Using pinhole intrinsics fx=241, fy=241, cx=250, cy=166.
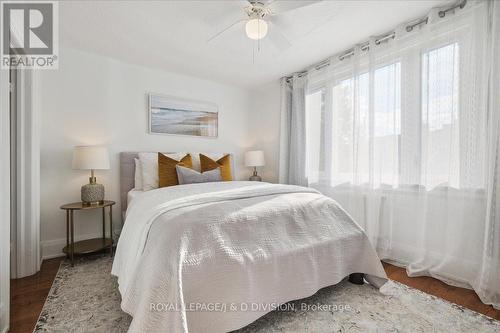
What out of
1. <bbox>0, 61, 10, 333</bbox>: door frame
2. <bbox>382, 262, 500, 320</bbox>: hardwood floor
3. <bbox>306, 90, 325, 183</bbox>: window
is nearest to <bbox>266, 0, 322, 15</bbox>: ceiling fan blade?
<bbox>306, 90, 325, 183</bbox>: window

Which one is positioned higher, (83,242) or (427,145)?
(427,145)

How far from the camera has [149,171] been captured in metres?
2.92

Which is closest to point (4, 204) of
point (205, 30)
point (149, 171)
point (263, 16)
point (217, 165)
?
point (149, 171)

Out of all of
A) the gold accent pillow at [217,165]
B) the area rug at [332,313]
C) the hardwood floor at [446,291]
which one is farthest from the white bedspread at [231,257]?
the gold accent pillow at [217,165]

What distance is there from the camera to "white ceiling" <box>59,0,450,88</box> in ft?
6.63

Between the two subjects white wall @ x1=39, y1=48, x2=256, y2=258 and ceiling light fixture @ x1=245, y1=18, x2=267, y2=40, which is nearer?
ceiling light fixture @ x1=245, y1=18, x2=267, y2=40

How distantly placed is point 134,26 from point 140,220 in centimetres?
188

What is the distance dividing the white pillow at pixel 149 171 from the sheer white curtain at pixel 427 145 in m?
2.20

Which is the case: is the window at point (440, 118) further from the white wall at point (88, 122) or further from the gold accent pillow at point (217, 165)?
the white wall at point (88, 122)

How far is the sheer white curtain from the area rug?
43 centimetres

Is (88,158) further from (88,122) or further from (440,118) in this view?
(440,118)

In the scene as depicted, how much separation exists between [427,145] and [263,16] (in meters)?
1.84

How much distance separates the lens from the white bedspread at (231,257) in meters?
1.15

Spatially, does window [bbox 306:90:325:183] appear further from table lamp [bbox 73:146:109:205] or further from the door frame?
the door frame
